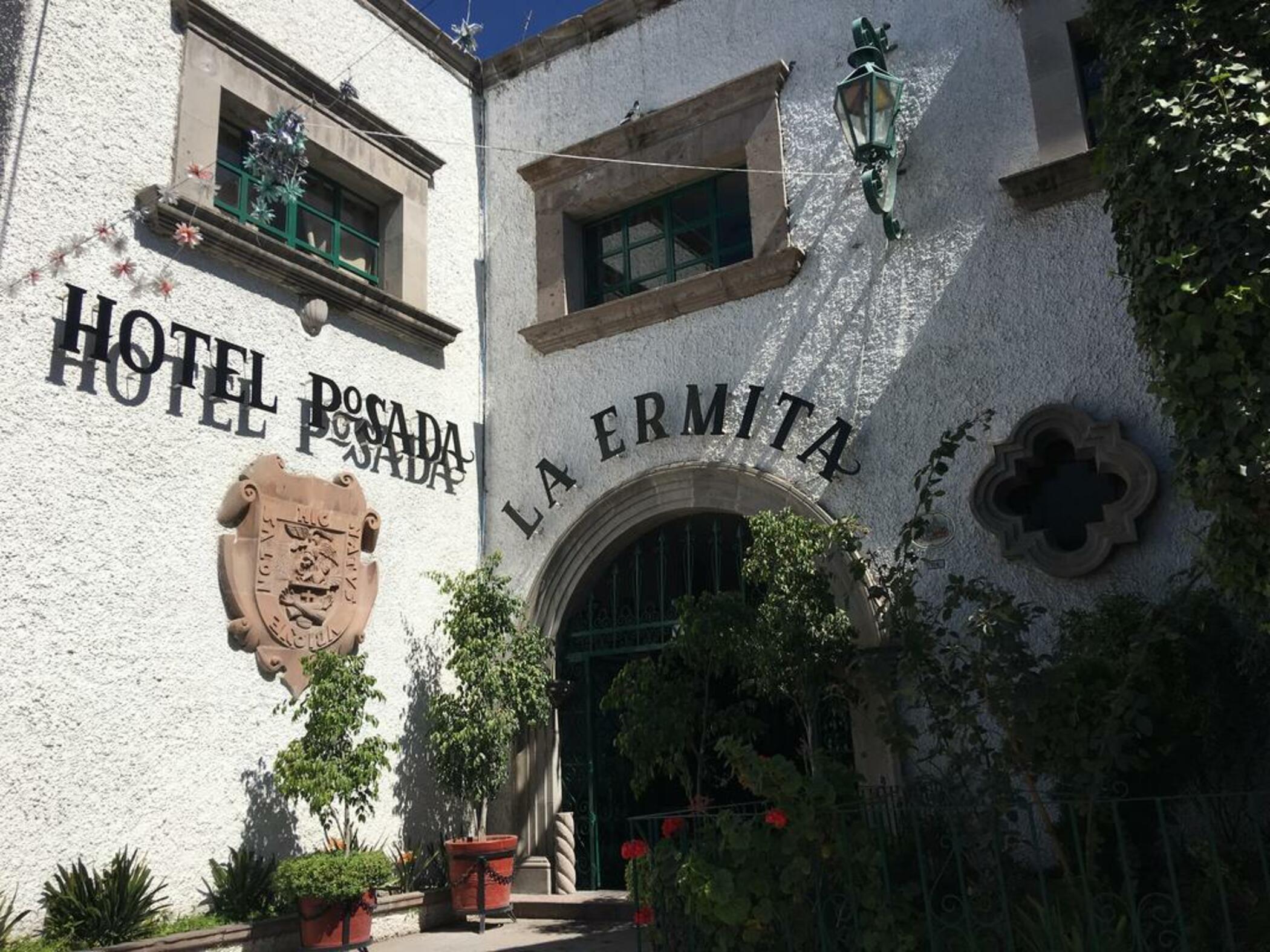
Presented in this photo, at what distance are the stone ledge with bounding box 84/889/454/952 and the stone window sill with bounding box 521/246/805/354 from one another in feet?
15.5

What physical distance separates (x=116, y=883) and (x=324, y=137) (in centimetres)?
591

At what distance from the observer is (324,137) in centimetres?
898

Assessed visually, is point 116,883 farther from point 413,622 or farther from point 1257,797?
point 1257,797

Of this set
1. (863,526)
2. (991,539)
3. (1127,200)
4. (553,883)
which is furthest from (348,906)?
(1127,200)

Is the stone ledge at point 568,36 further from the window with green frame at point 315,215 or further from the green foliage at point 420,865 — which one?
the green foliage at point 420,865

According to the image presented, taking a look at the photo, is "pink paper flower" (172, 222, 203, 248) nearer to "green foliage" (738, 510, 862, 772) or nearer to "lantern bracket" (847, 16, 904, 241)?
"green foliage" (738, 510, 862, 772)

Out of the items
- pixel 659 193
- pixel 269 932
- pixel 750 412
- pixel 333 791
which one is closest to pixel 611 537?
pixel 750 412

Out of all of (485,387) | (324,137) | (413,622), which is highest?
(324,137)

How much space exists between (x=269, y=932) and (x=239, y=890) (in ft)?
1.14

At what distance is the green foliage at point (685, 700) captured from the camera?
23.4ft

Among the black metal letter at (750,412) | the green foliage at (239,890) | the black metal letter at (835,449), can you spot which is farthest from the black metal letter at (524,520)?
the green foliage at (239,890)

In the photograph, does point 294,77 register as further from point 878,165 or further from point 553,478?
point 878,165

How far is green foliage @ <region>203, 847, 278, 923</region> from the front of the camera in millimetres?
6867

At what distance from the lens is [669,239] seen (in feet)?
31.8
